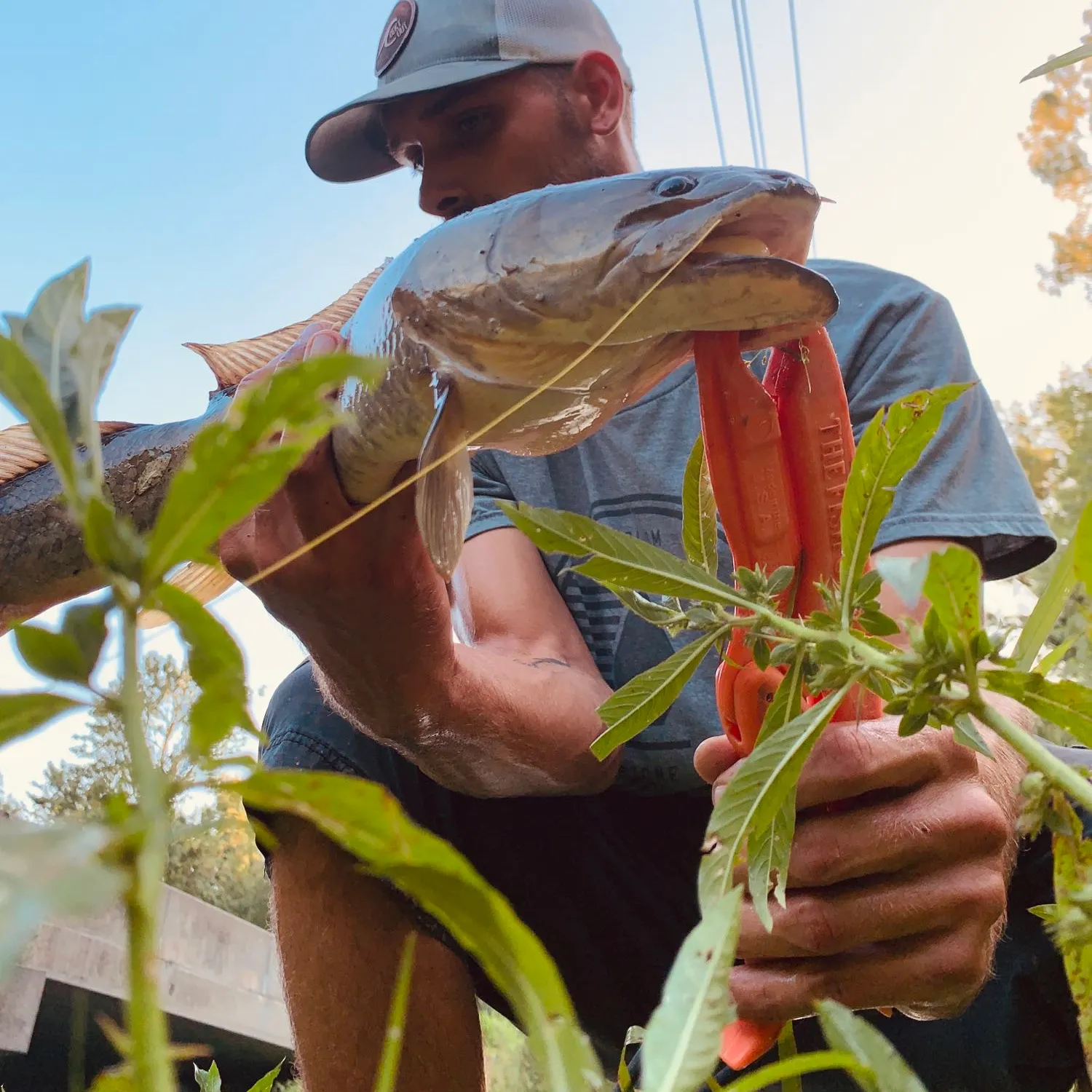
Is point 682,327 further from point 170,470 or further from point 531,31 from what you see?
point 531,31

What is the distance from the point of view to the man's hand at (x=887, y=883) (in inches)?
25.5

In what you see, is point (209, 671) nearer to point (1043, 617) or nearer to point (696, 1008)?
point (696, 1008)

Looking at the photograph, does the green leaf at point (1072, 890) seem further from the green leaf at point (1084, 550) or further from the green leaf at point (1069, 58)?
the green leaf at point (1069, 58)

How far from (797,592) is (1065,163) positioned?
9.43m

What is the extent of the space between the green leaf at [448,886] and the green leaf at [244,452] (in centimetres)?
4

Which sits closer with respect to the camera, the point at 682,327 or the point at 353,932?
the point at 682,327

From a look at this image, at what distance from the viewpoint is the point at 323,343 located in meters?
0.98

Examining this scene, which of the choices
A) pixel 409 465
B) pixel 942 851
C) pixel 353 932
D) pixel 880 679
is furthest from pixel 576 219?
pixel 353 932

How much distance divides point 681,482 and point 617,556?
50.0 inches

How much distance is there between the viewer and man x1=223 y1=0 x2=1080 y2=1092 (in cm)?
68

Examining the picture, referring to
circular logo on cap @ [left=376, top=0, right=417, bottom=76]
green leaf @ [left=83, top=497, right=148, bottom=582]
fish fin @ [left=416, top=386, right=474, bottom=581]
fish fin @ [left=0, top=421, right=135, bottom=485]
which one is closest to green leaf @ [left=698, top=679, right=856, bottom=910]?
green leaf @ [left=83, top=497, right=148, bottom=582]

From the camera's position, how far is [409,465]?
3.22 ft

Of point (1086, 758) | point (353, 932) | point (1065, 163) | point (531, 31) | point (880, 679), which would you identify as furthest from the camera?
point (1065, 163)

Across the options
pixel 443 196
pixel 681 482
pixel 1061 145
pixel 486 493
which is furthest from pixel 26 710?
pixel 1061 145
